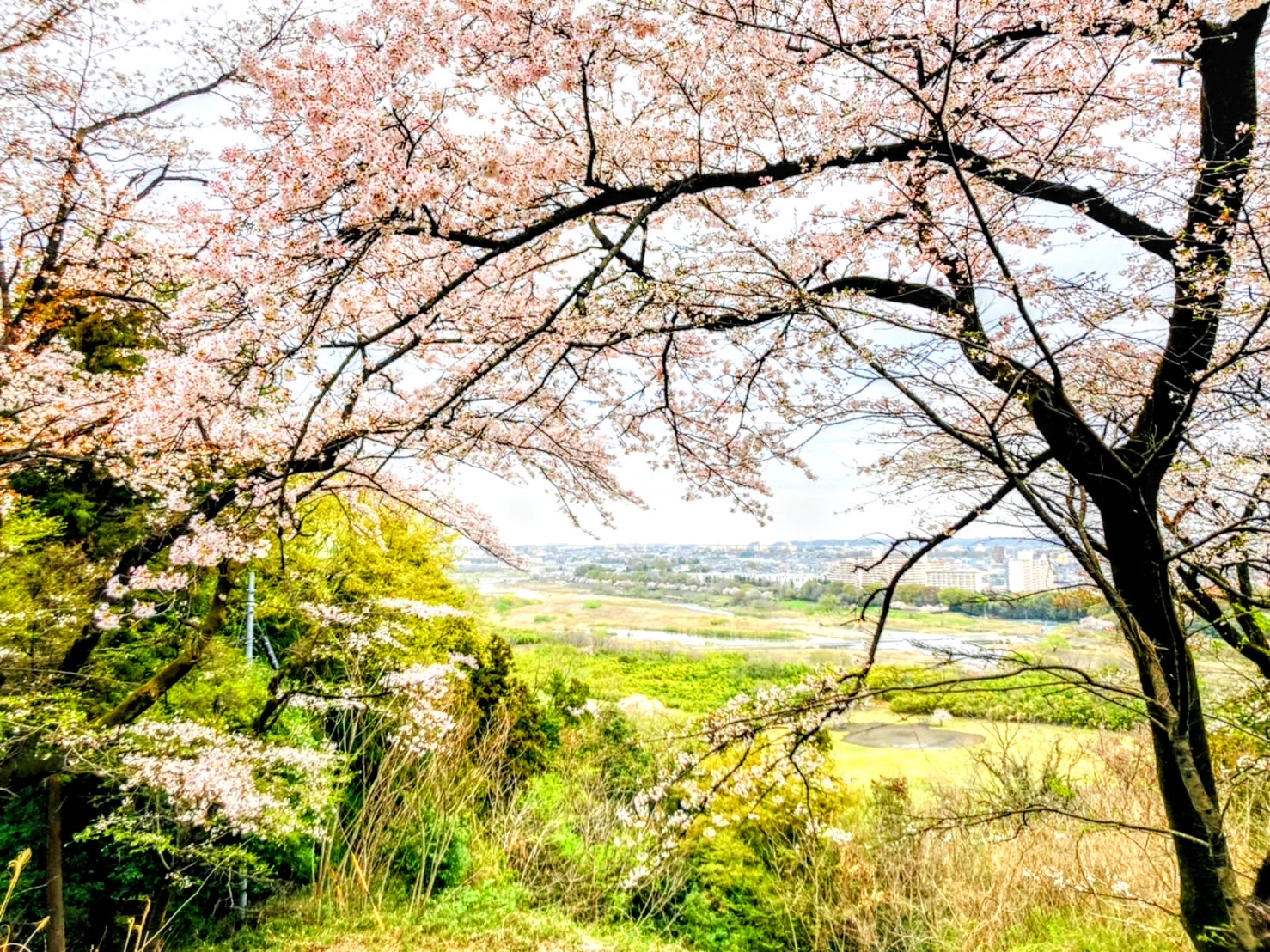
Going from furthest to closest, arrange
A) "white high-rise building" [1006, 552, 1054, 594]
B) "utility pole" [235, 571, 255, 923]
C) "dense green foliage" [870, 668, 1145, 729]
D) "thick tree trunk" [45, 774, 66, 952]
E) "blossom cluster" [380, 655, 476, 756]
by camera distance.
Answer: "utility pole" [235, 571, 255, 923] < "blossom cluster" [380, 655, 476, 756] < "thick tree trunk" [45, 774, 66, 952] < "white high-rise building" [1006, 552, 1054, 594] < "dense green foliage" [870, 668, 1145, 729]

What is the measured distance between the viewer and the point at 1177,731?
185 centimetres

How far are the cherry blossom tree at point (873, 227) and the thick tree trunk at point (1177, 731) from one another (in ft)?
0.04

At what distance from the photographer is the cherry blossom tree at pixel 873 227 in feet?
6.61

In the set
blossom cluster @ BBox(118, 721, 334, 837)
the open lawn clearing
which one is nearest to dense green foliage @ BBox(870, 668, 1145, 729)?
the open lawn clearing

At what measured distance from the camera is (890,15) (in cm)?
260

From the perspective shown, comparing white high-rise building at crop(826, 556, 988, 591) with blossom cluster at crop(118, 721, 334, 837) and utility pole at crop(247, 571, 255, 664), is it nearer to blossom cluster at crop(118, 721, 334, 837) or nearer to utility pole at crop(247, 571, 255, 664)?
blossom cluster at crop(118, 721, 334, 837)

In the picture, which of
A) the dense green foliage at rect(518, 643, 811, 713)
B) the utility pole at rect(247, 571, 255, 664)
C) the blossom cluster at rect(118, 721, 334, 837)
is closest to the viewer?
the blossom cluster at rect(118, 721, 334, 837)

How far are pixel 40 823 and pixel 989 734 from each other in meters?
12.1

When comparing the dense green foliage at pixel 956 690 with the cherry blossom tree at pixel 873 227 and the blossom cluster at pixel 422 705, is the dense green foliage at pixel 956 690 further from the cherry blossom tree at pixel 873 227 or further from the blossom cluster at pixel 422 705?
the blossom cluster at pixel 422 705

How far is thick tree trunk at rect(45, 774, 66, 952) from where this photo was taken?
14.3 ft

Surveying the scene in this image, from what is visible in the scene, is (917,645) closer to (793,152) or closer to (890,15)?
(793,152)

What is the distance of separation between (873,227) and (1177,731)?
7.70ft

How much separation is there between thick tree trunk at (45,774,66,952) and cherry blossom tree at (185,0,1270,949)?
15.1 ft

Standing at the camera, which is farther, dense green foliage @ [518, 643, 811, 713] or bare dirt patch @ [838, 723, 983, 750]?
dense green foliage @ [518, 643, 811, 713]
